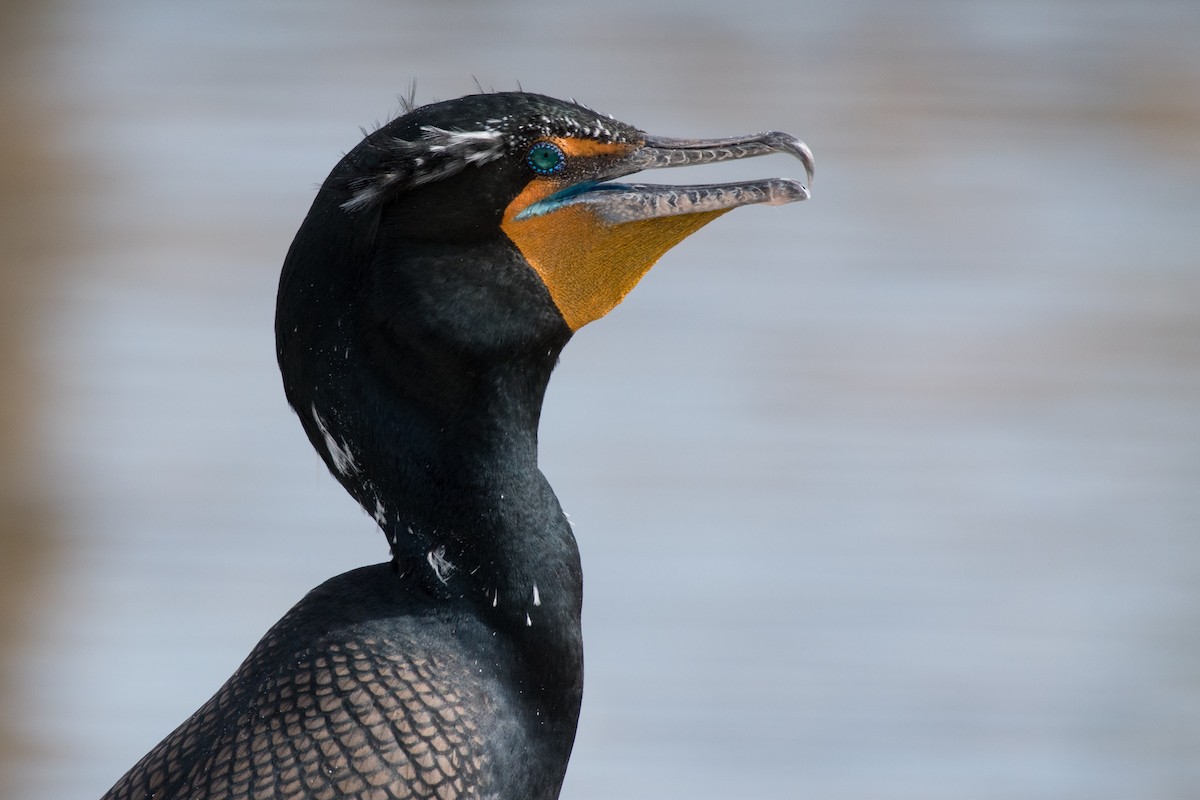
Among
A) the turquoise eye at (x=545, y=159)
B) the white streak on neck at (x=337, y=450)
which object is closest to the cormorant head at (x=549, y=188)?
the turquoise eye at (x=545, y=159)

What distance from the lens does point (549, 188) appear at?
3006 mm

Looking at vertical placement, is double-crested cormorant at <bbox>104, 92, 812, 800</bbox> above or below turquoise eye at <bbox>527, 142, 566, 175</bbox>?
below

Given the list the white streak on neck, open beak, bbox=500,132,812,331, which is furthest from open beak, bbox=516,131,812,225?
the white streak on neck

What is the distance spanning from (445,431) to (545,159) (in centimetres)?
50

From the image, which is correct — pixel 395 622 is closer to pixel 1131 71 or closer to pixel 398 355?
pixel 398 355

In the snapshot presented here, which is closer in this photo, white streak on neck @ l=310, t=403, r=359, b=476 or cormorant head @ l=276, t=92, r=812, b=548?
cormorant head @ l=276, t=92, r=812, b=548

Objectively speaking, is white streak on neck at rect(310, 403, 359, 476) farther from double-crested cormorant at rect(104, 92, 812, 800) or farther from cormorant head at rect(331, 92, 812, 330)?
cormorant head at rect(331, 92, 812, 330)

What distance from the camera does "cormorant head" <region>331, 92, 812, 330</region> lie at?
9.48 ft

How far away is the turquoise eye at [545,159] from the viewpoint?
9.77 feet

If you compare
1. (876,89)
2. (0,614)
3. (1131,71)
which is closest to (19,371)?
(0,614)

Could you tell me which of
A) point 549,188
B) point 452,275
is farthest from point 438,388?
point 549,188

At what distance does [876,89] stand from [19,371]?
5.72 m

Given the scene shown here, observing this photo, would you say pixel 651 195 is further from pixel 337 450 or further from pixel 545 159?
pixel 337 450

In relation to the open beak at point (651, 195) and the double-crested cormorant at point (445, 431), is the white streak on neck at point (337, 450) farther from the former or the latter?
the open beak at point (651, 195)
